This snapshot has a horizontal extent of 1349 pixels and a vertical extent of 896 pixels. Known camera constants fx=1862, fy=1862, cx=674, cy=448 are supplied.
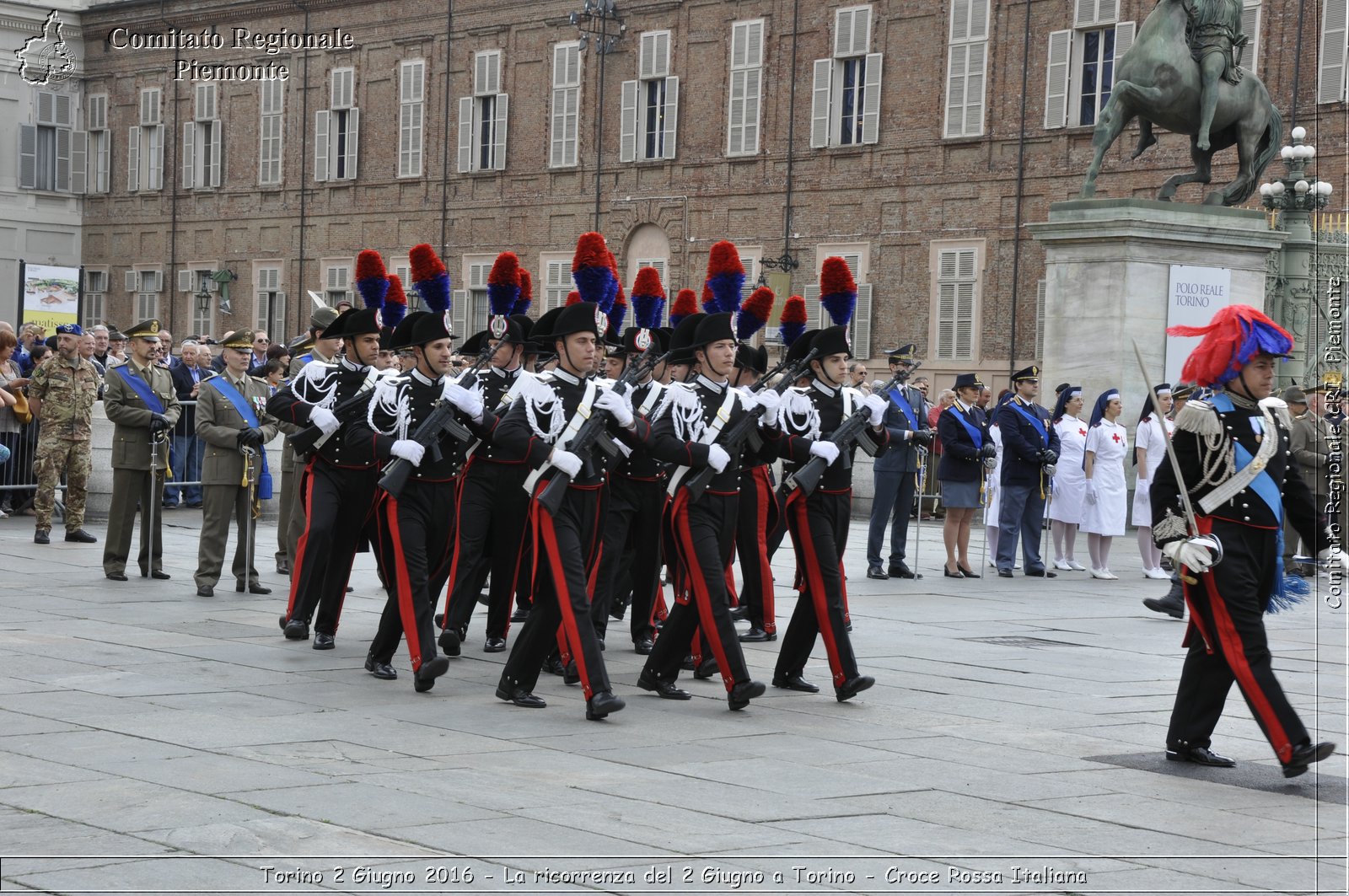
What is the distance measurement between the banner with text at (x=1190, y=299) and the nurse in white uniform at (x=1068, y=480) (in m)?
3.35

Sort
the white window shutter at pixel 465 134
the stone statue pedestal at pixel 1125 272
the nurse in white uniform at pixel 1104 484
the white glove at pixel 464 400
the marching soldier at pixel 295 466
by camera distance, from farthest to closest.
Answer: the white window shutter at pixel 465 134
the stone statue pedestal at pixel 1125 272
the nurse in white uniform at pixel 1104 484
the marching soldier at pixel 295 466
the white glove at pixel 464 400

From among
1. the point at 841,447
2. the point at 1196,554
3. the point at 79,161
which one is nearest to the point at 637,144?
the point at 79,161

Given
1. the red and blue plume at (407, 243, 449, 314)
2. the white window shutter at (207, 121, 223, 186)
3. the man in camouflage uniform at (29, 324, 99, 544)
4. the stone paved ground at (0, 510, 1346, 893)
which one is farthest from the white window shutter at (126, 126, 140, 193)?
the red and blue plume at (407, 243, 449, 314)

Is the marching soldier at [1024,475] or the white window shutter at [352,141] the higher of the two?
the white window shutter at [352,141]

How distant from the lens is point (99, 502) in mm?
20094

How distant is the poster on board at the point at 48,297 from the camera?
26.3 m

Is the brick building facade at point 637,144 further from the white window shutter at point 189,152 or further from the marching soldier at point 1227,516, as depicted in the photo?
the marching soldier at point 1227,516

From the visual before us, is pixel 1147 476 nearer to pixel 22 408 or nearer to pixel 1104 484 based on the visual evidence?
pixel 1104 484

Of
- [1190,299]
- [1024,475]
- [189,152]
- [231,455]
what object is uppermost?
[189,152]

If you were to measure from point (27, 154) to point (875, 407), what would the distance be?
133ft

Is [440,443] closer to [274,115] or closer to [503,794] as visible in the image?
[503,794]

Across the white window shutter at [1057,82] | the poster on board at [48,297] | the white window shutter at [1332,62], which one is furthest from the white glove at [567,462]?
the white window shutter at [1057,82]

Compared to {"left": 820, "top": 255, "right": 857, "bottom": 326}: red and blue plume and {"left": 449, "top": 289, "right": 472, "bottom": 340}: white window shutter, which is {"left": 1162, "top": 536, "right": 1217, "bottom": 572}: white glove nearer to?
{"left": 820, "top": 255, "right": 857, "bottom": 326}: red and blue plume

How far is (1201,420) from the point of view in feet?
27.2
